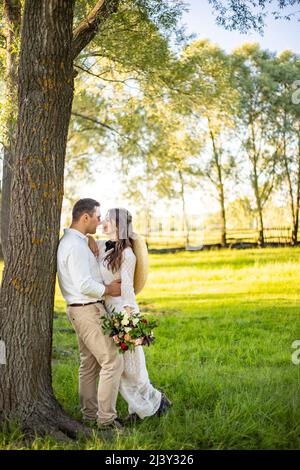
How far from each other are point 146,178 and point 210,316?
16.2 m

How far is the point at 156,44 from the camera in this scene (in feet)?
43.3

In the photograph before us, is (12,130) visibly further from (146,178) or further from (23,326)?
(146,178)

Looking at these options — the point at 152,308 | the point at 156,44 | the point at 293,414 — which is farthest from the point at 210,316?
the point at 293,414

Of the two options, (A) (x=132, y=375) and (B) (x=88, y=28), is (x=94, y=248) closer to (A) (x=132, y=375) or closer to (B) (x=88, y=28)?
(A) (x=132, y=375)

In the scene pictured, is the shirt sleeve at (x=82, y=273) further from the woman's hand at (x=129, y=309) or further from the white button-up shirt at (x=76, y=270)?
the woman's hand at (x=129, y=309)

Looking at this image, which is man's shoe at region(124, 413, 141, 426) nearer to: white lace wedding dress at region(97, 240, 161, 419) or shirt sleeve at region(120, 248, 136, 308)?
white lace wedding dress at region(97, 240, 161, 419)

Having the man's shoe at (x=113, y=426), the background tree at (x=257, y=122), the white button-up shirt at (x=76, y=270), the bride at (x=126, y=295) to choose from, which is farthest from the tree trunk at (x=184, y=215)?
the man's shoe at (x=113, y=426)

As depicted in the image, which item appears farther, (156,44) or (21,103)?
(156,44)

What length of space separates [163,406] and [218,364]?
9.99 ft

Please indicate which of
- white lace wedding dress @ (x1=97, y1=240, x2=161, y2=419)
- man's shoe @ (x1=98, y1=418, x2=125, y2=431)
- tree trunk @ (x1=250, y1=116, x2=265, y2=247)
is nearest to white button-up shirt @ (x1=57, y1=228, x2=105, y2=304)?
white lace wedding dress @ (x1=97, y1=240, x2=161, y2=419)

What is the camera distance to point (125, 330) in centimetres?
573

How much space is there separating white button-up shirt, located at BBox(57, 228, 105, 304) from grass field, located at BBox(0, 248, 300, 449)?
1305mm

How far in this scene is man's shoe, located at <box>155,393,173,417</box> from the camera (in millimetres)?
6316
